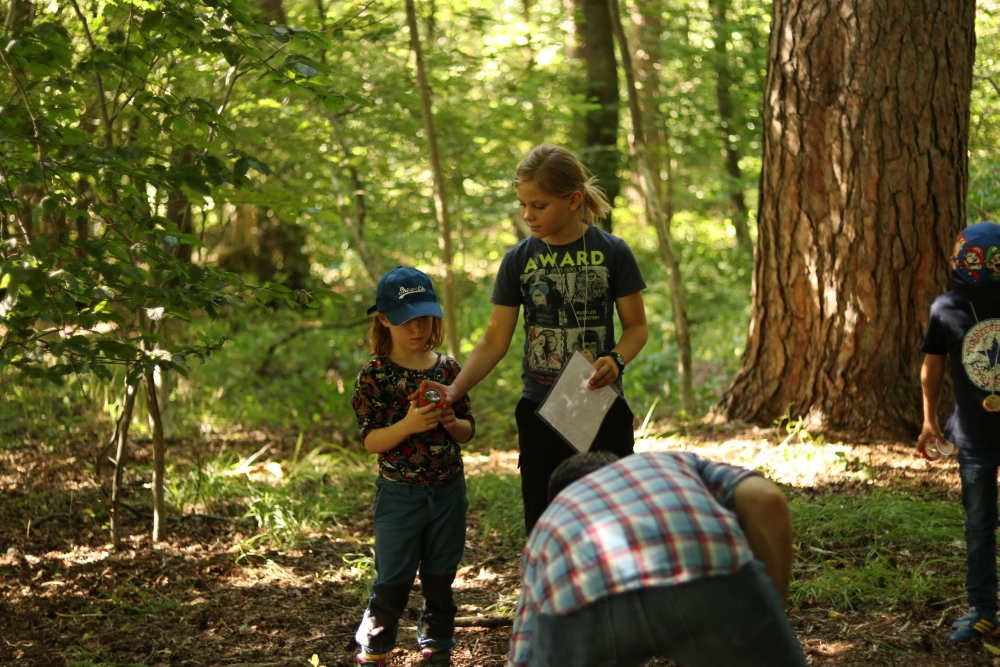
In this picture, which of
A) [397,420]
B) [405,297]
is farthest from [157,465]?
[405,297]

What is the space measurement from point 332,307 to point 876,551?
22.6 ft

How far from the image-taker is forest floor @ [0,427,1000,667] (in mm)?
3406

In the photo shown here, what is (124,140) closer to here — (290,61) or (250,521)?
(290,61)

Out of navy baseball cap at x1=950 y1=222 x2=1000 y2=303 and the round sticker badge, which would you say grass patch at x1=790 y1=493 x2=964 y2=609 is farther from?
navy baseball cap at x1=950 y1=222 x2=1000 y2=303

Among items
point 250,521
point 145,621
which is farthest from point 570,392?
point 250,521

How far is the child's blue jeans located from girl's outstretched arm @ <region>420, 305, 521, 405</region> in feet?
1.16

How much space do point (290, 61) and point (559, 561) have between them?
7.72 feet

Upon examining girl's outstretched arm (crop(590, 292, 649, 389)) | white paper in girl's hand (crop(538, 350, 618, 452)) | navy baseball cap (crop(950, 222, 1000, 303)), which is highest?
navy baseball cap (crop(950, 222, 1000, 303))

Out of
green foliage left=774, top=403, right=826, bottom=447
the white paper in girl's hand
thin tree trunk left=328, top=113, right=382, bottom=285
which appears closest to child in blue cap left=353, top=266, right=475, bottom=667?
the white paper in girl's hand

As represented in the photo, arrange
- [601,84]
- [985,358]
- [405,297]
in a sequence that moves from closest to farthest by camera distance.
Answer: [405,297] < [985,358] < [601,84]

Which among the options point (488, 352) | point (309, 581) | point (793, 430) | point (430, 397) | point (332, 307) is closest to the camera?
point (430, 397)

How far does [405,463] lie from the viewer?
2.95 metres

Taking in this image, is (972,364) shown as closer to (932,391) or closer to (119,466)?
(932,391)

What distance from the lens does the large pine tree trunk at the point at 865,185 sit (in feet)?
17.5
